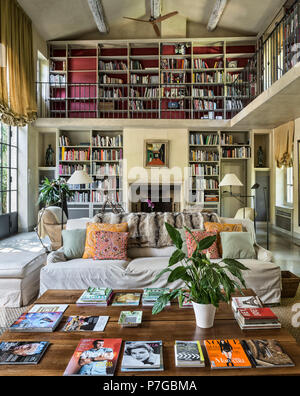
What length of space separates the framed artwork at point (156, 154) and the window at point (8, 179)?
3.14 m

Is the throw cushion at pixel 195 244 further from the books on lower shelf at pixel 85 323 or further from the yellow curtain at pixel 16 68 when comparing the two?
the yellow curtain at pixel 16 68

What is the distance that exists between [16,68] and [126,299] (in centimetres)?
586

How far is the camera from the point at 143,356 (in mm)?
1386

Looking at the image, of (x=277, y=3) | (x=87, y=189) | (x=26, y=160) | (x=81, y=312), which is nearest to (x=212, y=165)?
(x=87, y=189)

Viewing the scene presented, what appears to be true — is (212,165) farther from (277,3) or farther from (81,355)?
(81,355)

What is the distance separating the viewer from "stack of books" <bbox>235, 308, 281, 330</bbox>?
1.68 m

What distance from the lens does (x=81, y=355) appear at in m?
1.41

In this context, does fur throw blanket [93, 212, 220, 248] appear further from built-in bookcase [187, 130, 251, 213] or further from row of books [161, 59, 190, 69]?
row of books [161, 59, 190, 69]

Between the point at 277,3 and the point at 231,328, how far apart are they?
7.83 m

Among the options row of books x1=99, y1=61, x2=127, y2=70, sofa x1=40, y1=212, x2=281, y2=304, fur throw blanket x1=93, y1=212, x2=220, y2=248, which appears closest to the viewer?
sofa x1=40, y1=212, x2=281, y2=304

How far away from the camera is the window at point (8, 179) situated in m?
6.65

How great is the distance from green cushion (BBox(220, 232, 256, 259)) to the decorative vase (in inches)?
61.3

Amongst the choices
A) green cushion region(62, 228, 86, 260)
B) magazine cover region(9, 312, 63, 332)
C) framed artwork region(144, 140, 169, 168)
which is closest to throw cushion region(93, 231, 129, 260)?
green cushion region(62, 228, 86, 260)

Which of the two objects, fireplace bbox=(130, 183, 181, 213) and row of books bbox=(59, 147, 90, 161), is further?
fireplace bbox=(130, 183, 181, 213)
